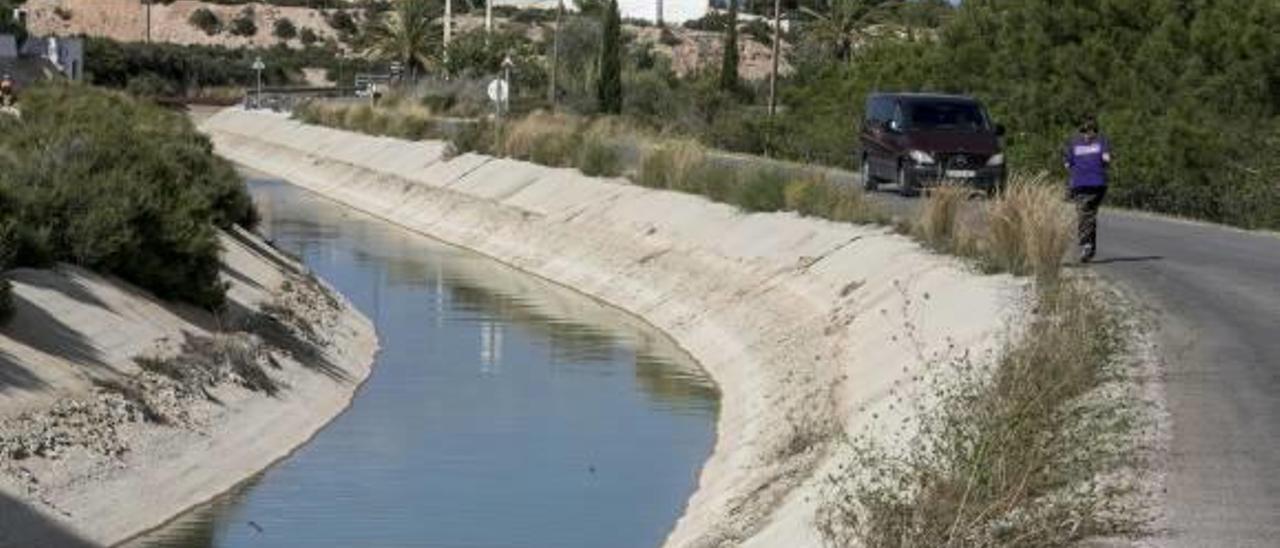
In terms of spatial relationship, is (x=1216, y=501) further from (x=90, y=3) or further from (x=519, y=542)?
(x=90, y=3)

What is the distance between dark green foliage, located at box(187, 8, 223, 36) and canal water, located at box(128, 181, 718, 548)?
448ft

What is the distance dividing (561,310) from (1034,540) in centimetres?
2766

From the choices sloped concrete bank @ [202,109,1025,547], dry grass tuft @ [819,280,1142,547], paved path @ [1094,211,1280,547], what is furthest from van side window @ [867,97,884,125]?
dry grass tuft @ [819,280,1142,547]

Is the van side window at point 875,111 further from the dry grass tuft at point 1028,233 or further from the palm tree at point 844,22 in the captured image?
the palm tree at point 844,22

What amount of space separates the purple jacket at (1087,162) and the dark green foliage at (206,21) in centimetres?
15313

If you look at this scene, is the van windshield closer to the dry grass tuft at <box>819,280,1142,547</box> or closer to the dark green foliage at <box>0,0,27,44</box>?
the dry grass tuft at <box>819,280,1142,547</box>

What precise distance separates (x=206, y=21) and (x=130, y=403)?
15654 cm

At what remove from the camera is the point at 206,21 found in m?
174

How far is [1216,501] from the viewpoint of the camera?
40.8 ft

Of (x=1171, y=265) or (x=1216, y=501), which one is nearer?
(x=1216, y=501)

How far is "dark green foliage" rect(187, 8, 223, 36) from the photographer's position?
569ft

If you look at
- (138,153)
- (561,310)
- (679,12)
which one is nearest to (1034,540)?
(138,153)

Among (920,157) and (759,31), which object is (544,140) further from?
(759,31)

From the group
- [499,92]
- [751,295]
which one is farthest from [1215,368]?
[499,92]
